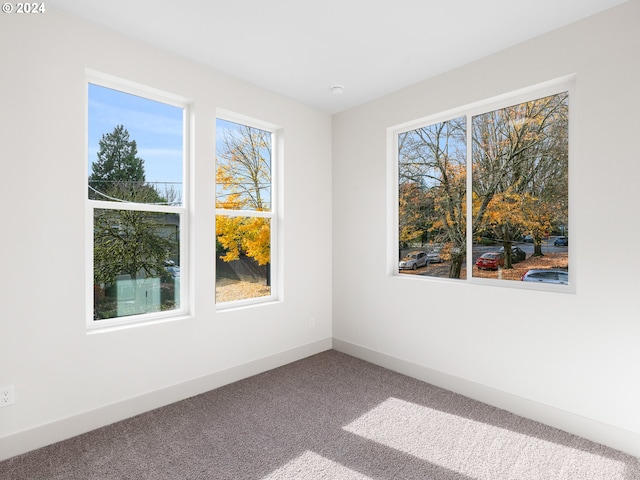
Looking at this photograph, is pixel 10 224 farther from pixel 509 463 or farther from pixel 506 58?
pixel 506 58

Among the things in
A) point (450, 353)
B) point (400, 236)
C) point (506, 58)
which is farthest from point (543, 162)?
point (450, 353)

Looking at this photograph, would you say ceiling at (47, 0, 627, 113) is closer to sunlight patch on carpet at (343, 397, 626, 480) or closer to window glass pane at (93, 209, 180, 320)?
window glass pane at (93, 209, 180, 320)

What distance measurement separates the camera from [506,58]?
2674mm

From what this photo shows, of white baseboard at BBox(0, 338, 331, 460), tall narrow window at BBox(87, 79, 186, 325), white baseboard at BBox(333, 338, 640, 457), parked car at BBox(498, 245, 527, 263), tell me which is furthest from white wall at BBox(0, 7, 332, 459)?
parked car at BBox(498, 245, 527, 263)

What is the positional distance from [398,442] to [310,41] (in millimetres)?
2859

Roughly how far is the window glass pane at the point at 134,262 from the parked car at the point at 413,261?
7.08 feet

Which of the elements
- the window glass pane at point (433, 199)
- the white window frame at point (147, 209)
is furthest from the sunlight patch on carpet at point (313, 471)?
the window glass pane at point (433, 199)

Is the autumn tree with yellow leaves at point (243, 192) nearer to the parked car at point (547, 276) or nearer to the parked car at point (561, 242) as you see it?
the parked car at point (547, 276)

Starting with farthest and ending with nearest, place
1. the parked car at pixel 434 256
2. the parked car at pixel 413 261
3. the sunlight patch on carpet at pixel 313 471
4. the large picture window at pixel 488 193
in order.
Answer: the parked car at pixel 413 261 < the parked car at pixel 434 256 < the large picture window at pixel 488 193 < the sunlight patch on carpet at pixel 313 471

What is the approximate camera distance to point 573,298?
7.79ft

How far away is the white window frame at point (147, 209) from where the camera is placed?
2463mm

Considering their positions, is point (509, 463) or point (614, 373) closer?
point (509, 463)

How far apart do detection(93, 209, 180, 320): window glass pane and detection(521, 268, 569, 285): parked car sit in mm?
2827

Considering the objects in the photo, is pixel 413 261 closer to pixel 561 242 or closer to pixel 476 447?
pixel 561 242
